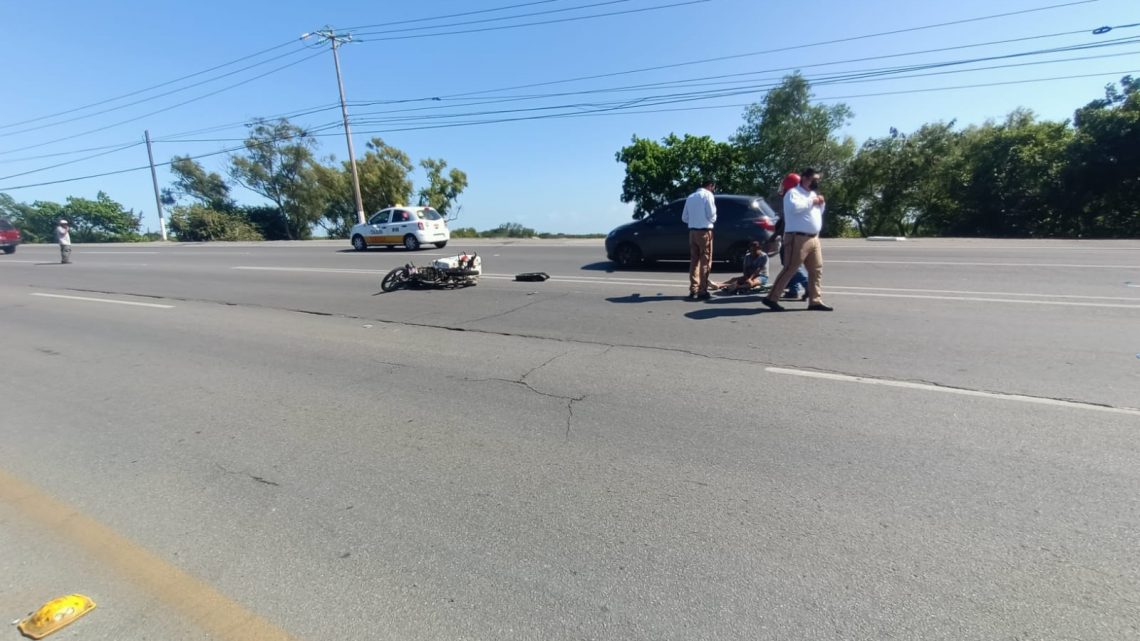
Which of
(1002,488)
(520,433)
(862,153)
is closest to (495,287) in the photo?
(520,433)

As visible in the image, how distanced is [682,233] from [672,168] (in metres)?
36.8

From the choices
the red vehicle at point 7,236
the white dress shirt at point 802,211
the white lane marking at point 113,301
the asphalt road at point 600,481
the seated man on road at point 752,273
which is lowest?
the asphalt road at point 600,481

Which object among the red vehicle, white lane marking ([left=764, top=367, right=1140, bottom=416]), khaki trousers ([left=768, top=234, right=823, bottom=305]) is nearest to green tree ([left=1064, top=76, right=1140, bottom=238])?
khaki trousers ([left=768, top=234, right=823, bottom=305])

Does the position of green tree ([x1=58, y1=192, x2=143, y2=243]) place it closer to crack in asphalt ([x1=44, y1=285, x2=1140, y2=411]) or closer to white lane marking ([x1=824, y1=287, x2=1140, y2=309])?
crack in asphalt ([x1=44, y1=285, x2=1140, y2=411])

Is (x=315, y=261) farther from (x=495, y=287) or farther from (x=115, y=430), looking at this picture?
(x=115, y=430)

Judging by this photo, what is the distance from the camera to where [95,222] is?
4641 cm

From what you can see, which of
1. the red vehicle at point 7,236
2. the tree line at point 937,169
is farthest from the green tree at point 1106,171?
the red vehicle at point 7,236

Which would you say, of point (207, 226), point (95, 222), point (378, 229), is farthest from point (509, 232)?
point (95, 222)

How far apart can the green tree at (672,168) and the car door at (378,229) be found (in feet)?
88.3

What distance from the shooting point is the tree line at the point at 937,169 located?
2364 centimetres

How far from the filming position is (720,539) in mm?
2646

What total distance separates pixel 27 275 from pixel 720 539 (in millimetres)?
22760

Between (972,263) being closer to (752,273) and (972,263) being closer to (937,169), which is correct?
(752,273)

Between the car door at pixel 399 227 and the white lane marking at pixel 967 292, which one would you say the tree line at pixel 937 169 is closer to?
the white lane marking at pixel 967 292
